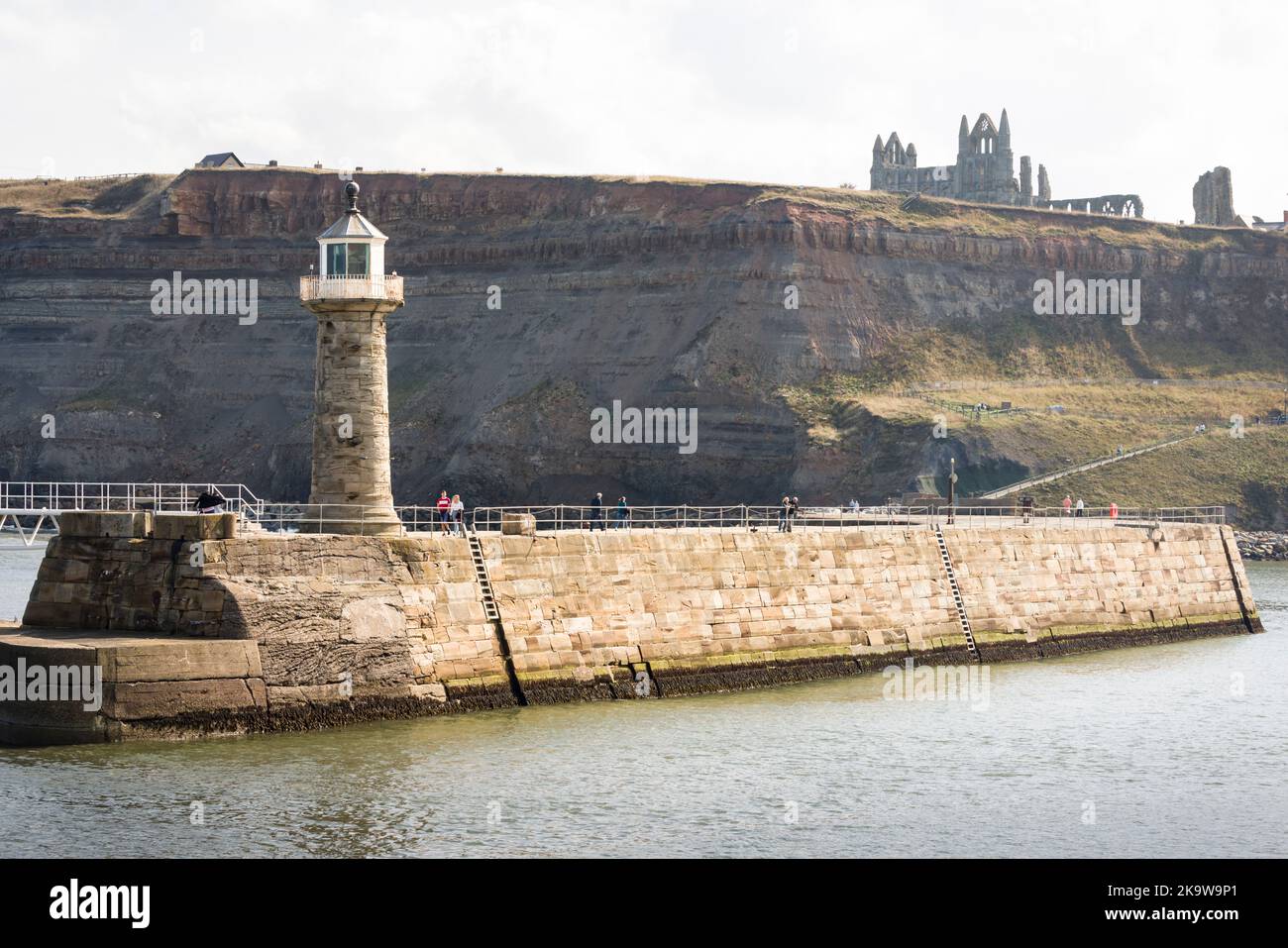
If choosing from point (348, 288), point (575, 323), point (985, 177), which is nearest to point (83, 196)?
point (575, 323)

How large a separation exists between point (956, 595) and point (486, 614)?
16830 mm

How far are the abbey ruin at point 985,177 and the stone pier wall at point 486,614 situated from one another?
417ft

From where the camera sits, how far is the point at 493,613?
135ft

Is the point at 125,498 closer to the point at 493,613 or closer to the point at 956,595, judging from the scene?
the point at 493,613

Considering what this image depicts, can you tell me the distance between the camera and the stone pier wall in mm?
37406

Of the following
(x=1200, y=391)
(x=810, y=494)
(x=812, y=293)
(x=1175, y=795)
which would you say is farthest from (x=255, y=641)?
(x=1200, y=391)

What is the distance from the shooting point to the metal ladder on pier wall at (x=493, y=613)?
40875mm

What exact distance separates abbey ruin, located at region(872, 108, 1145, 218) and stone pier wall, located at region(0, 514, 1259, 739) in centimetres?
12709

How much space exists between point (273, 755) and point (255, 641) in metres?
2.66

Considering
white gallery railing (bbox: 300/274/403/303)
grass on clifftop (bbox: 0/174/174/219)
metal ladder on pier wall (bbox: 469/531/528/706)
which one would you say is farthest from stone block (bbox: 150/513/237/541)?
grass on clifftop (bbox: 0/174/174/219)

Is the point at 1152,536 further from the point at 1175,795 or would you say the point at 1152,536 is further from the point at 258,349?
the point at 258,349

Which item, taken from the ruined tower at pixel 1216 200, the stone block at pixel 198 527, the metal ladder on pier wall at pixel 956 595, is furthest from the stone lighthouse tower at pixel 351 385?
the ruined tower at pixel 1216 200

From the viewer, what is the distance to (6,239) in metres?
158

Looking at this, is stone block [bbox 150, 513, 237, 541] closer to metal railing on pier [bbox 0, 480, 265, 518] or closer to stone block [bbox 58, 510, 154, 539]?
metal railing on pier [bbox 0, 480, 265, 518]
